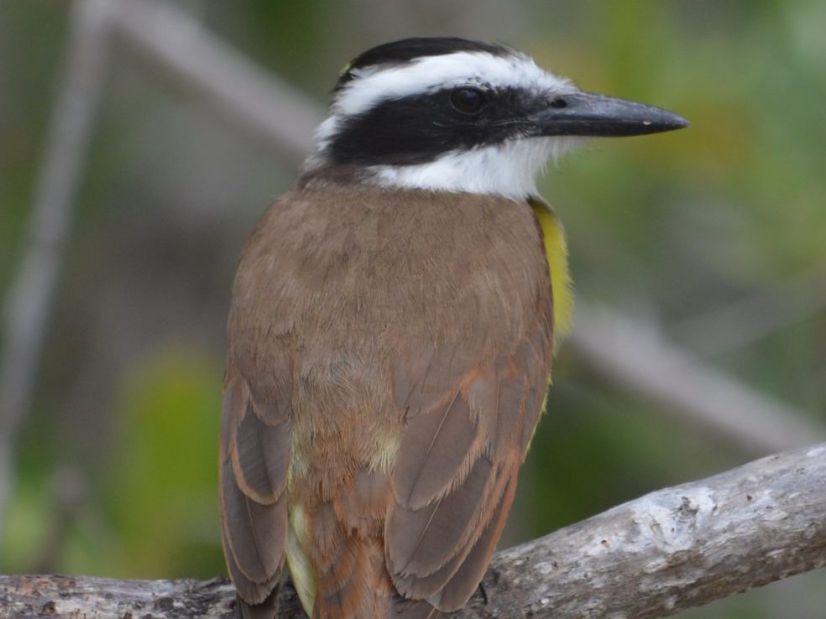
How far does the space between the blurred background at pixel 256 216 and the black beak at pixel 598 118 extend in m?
0.34

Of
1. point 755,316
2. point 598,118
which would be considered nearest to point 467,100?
point 598,118

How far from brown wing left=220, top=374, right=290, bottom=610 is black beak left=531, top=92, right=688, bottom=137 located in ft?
5.14

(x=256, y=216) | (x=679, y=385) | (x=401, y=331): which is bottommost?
(x=401, y=331)

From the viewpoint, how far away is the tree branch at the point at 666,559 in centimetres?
485

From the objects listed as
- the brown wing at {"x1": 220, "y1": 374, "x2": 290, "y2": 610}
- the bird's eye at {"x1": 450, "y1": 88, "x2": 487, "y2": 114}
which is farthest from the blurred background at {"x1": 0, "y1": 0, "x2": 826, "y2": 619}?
the brown wing at {"x1": 220, "y1": 374, "x2": 290, "y2": 610}

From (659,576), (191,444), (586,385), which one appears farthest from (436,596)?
(586,385)

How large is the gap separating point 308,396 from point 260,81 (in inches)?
119

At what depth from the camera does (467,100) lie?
601 centimetres

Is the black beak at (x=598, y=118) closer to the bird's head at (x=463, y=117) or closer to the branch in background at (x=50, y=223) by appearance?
the bird's head at (x=463, y=117)

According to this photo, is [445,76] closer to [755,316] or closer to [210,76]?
[210,76]

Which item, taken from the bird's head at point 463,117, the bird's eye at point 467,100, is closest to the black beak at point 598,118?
the bird's head at point 463,117

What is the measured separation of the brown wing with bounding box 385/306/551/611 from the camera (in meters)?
4.69

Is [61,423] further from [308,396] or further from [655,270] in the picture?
[308,396]

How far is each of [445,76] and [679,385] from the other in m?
1.95
